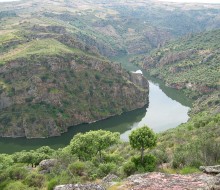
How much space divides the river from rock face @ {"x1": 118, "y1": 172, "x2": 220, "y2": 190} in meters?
79.7

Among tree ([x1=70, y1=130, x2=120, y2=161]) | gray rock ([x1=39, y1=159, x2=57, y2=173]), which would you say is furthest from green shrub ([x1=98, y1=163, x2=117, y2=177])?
tree ([x1=70, y1=130, x2=120, y2=161])

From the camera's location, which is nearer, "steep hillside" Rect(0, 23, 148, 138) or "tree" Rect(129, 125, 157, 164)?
"tree" Rect(129, 125, 157, 164)

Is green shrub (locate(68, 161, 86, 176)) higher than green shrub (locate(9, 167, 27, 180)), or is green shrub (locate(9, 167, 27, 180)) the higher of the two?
green shrub (locate(68, 161, 86, 176))

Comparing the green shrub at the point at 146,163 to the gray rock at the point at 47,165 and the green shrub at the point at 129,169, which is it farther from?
the gray rock at the point at 47,165

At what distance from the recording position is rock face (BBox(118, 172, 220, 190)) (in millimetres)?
27234

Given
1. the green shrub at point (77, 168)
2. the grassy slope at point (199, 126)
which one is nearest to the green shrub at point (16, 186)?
the green shrub at point (77, 168)

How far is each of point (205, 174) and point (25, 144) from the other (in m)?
87.8

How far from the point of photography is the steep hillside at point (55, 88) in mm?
122812

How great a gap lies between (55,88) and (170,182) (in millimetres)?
109444

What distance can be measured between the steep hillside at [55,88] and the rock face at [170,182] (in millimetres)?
91373

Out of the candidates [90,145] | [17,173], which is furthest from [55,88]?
[17,173]

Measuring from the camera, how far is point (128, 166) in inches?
1555

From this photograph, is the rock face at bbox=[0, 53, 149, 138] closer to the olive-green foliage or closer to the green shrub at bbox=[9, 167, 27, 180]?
the green shrub at bbox=[9, 167, 27, 180]

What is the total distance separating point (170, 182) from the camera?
94.0 ft
